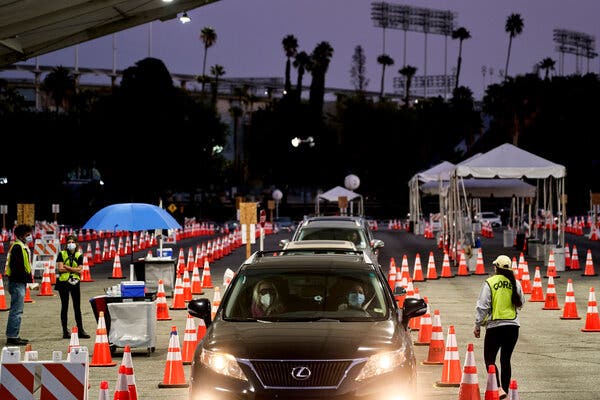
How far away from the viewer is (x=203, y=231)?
68.4 meters

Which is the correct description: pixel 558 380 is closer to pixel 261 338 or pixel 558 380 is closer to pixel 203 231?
pixel 261 338

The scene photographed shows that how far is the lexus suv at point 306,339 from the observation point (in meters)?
8.16

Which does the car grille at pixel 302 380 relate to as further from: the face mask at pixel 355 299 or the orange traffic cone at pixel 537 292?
the orange traffic cone at pixel 537 292

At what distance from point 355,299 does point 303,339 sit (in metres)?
1.40

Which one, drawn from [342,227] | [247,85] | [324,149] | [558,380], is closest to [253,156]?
Answer: [324,149]

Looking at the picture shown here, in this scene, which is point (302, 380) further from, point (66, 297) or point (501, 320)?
point (66, 297)

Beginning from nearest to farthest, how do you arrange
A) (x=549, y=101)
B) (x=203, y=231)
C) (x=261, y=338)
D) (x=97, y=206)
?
(x=261, y=338)
(x=203, y=231)
(x=97, y=206)
(x=549, y=101)

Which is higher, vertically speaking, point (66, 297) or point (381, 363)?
point (381, 363)

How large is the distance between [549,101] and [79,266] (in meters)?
82.4

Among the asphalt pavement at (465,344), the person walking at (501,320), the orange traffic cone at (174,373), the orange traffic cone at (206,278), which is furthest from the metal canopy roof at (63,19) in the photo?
the orange traffic cone at (206,278)

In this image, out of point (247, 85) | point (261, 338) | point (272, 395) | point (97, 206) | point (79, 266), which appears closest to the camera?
point (272, 395)

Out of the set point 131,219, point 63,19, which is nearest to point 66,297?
point 131,219

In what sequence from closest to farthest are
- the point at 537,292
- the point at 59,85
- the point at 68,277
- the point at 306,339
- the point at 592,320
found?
the point at 306,339, the point at 68,277, the point at 592,320, the point at 537,292, the point at 59,85

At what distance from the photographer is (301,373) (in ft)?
26.8
